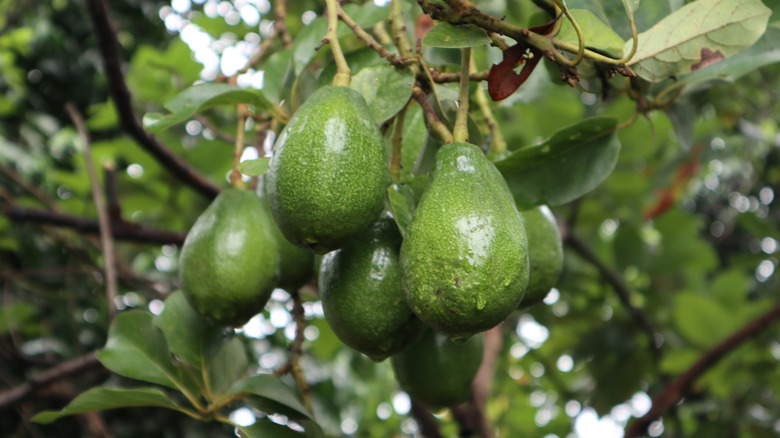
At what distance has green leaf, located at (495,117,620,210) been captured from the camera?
3.02 feet

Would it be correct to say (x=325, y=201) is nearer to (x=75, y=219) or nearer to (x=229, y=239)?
(x=229, y=239)

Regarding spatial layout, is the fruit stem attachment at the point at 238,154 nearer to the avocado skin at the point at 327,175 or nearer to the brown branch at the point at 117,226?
the avocado skin at the point at 327,175

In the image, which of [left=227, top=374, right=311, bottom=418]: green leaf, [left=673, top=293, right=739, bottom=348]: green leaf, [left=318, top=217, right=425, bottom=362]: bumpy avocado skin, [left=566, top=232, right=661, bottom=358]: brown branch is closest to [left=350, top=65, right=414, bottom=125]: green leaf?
[left=318, top=217, right=425, bottom=362]: bumpy avocado skin

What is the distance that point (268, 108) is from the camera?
1035 mm

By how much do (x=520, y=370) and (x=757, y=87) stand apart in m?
1.66

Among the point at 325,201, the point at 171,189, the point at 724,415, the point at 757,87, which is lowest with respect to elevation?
the point at 724,415

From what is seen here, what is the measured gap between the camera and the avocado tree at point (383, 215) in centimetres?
76

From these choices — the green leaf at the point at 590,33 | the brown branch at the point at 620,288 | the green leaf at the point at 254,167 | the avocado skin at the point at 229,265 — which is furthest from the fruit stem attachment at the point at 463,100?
the brown branch at the point at 620,288

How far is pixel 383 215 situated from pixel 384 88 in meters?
0.16

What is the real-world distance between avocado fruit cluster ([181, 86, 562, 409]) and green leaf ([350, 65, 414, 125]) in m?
0.04

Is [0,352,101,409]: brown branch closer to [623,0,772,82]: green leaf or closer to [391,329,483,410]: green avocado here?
[391,329,483,410]: green avocado

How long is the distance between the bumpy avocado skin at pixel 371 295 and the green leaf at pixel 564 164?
0.20 m

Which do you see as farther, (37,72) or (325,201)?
(37,72)

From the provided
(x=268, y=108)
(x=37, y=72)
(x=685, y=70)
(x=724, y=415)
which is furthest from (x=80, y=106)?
(x=724, y=415)
